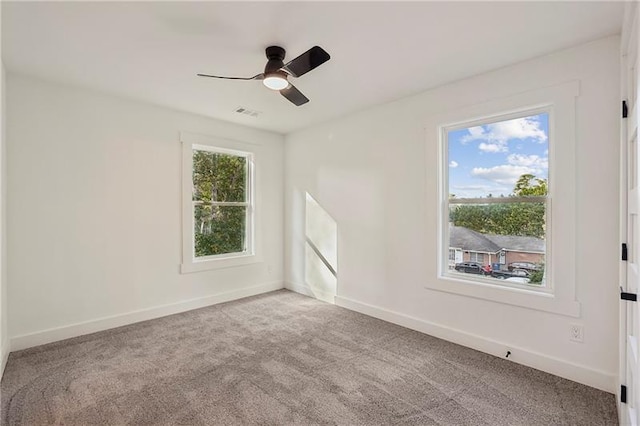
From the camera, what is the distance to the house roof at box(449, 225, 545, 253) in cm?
271

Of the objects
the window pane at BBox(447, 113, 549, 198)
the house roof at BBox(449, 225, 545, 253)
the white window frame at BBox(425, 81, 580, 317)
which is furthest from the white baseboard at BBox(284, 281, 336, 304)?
the window pane at BBox(447, 113, 549, 198)

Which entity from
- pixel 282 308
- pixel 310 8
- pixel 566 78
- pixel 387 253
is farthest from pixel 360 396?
pixel 566 78

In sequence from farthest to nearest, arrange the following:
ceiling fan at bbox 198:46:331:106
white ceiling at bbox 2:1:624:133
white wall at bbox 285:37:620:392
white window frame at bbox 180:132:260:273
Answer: white window frame at bbox 180:132:260:273 → white wall at bbox 285:37:620:392 → ceiling fan at bbox 198:46:331:106 → white ceiling at bbox 2:1:624:133

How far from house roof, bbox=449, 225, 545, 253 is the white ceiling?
4.93ft

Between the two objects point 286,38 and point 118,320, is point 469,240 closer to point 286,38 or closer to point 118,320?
point 286,38

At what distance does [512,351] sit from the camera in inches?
105

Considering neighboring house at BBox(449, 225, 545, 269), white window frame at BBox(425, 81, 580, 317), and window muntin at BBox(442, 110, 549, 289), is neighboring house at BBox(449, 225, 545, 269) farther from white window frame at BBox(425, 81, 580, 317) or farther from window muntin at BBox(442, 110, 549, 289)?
white window frame at BBox(425, 81, 580, 317)

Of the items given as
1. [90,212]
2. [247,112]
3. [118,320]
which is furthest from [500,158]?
[118,320]

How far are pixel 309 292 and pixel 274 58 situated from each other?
10.9 feet

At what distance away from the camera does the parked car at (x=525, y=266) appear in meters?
2.69

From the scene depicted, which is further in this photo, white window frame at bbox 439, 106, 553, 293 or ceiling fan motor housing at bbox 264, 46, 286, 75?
white window frame at bbox 439, 106, 553, 293

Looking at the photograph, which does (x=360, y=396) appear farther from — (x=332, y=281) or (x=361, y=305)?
(x=332, y=281)

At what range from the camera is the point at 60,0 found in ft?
6.20

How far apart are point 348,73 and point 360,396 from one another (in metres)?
2.66
